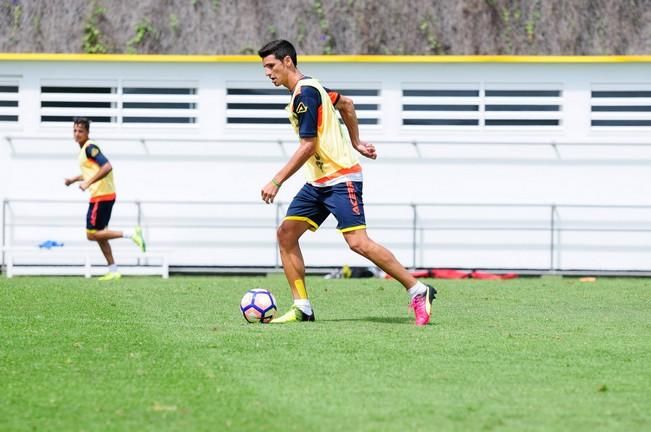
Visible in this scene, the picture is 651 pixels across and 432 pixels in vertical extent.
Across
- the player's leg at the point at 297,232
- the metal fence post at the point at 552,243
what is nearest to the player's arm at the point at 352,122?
the player's leg at the point at 297,232

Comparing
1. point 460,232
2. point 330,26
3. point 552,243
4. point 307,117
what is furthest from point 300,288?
point 330,26

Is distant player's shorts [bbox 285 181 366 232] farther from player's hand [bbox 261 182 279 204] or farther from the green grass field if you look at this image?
the green grass field

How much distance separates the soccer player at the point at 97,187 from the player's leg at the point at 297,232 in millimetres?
8277

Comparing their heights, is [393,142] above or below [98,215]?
above

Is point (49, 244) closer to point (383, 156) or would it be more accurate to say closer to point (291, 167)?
point (383, 156)

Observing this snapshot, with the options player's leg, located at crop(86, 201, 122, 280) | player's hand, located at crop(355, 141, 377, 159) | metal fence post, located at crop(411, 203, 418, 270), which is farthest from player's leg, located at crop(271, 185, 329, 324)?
metal fence post, located at crop(411, 203, 418, 270)

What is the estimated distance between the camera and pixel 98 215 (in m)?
19.9

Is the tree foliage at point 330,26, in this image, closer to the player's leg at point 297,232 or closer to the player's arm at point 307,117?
the player's leg at point 297,232

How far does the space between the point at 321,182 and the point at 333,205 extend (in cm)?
22

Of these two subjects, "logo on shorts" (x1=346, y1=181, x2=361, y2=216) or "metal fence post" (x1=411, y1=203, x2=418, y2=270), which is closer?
"logo on shorts" (x1=346, y1=181, x2=361, y2=216)

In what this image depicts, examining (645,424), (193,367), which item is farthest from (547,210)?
(645,424)

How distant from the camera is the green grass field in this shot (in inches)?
264

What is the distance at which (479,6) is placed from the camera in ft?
77.0

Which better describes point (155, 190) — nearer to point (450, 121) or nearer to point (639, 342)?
point (450, 121)
